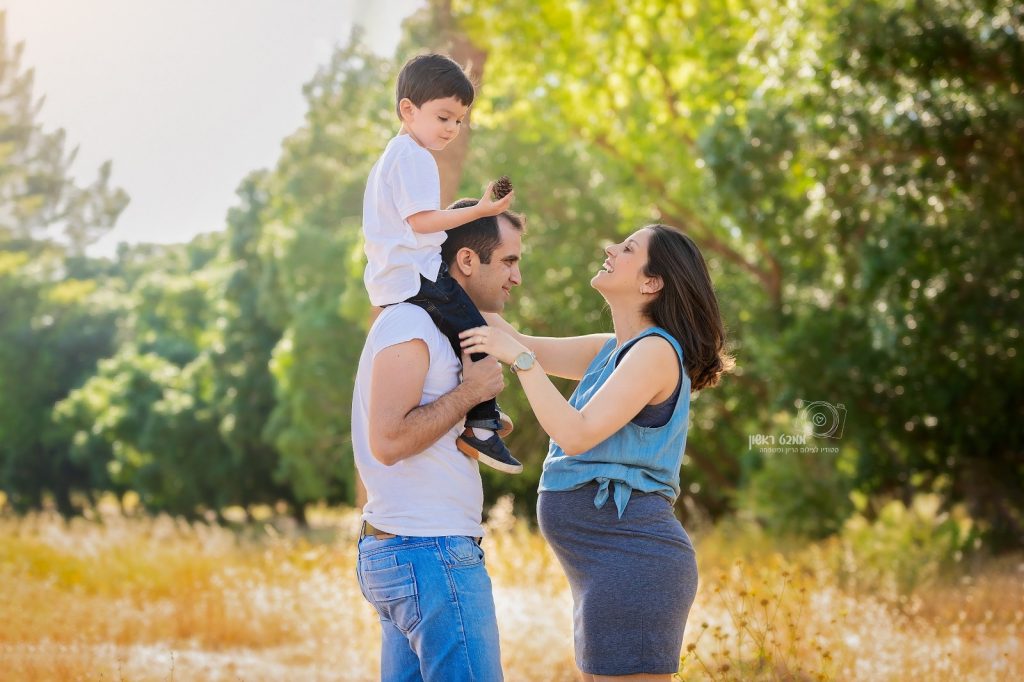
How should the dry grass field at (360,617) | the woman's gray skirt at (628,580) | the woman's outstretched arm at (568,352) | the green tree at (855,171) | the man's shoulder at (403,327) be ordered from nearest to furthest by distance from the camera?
the man's shoulder at (403,327)
the woman's gray skirt at (628,580)
the woman's outstretched arm at (568,352)
the dry grass field at (360,617)
the green tree at (855,171)

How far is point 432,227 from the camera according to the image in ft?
11.2

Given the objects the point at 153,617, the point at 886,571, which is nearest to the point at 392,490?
the point at 153,617

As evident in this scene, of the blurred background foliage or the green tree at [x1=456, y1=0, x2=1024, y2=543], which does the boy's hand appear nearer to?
the blurred background foliage

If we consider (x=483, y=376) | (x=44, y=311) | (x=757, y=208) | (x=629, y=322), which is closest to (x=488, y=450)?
(x=483, y=376)

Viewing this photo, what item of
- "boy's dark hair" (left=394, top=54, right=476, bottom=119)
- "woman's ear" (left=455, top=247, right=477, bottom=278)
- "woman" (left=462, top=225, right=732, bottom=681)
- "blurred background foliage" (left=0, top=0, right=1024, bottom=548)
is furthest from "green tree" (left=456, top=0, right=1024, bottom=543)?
"woman" (left=462, top=225, right=732, bottom=681)

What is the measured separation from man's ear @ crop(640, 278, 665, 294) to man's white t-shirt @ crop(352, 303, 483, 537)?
722mm

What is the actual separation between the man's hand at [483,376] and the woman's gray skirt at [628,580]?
1.52 feet

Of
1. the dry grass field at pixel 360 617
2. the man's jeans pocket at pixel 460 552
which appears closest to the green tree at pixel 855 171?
the dry grass field at pixel 360 617

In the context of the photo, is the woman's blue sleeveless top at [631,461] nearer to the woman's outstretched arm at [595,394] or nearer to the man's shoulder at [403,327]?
the woman's outstretched arm at [595,394]

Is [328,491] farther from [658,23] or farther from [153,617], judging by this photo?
[153,617]

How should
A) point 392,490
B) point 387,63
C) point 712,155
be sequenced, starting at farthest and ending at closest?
1. point 387,63
2. point 712,155
3. point 392,490

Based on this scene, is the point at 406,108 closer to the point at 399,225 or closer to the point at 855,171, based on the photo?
the point at 399,225

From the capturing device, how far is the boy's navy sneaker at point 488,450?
3205 millimetres

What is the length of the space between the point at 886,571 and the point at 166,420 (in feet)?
93.2
